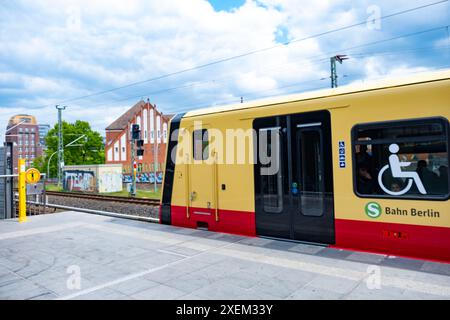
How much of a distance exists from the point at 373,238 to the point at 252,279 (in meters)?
2.37

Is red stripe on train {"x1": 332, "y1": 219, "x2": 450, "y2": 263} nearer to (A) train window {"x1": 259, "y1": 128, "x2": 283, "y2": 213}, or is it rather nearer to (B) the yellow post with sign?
(A) train window {"x1": 259, "y1": 128, "x2": 283, "y2": 213}

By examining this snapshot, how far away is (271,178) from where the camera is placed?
7414mm

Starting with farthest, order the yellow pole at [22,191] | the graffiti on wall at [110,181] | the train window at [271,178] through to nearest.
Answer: the graffiti on wall at [110,181] → the yellow pole at [22,191] → the train window at [271,178]

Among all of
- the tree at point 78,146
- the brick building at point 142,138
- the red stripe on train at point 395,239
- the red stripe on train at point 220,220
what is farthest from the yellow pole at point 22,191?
the tree at point 78,146

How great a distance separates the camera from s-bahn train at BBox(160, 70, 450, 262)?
5543 mm

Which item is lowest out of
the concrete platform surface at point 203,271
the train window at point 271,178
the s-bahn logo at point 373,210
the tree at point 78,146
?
the concrete platform surface at point 203,271

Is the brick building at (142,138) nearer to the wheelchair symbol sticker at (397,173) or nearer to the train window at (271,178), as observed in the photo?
the train window at (271,178)

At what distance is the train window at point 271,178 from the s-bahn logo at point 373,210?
174 cm

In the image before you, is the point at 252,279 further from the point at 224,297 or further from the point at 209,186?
the point at 209,186

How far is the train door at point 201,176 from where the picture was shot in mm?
8602

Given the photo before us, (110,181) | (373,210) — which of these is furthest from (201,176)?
(110,181)

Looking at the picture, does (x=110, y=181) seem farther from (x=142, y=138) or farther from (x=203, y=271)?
(x=142, y=138)

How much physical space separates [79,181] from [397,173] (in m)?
29.5
